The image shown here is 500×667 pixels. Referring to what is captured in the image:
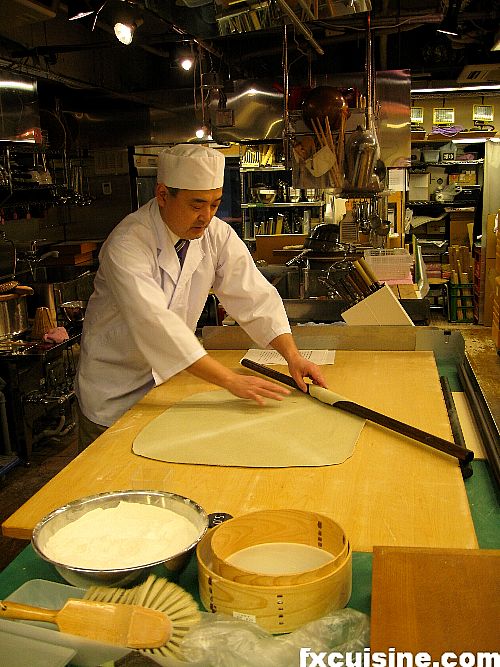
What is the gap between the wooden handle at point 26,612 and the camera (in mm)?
983

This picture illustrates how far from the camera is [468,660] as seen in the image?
84 centimetres

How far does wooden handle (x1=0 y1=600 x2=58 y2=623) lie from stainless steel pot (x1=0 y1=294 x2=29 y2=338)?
3.69 metres

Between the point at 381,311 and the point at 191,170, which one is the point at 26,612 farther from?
the point at 381,311

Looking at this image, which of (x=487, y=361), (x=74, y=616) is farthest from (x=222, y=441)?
(x=487, y=361)

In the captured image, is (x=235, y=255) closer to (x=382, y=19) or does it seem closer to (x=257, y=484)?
(x=257, y=484)

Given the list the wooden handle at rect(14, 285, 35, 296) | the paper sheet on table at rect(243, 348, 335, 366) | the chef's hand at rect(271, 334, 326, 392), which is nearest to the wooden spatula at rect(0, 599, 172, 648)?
the chef's hand at rect(271, 334, 326, 392)

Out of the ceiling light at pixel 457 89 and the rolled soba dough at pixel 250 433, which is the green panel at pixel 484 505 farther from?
the ceiling light at pixel 457 89

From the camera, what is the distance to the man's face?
2238 mm

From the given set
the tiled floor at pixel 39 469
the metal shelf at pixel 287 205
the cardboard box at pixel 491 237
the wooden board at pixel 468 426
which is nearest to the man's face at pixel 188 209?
the wooden board at pixel 468 426

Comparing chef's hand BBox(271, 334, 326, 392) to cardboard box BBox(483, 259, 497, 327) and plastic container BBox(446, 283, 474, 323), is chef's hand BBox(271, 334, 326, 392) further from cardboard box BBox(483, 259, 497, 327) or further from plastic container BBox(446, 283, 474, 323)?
plastic container BBox(446, 283, 474, 323)

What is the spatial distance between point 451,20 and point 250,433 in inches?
215

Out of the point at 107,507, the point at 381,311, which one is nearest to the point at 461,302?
the point at 381,311

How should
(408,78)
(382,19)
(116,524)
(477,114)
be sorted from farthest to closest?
(477,114), (408,78), (382,19), (116,524)

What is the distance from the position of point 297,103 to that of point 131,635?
134 inches
